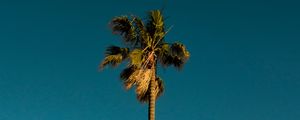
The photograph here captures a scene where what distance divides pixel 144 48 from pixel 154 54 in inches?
23.1

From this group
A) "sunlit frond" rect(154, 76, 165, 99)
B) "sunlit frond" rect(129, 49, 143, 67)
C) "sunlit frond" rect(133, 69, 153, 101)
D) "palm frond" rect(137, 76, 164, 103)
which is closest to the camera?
"sunlit frond" rect(133, 69, 153, 101)

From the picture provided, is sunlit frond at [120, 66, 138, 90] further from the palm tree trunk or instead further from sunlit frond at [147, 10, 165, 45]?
sunlit frond at [147, 10, 165, 45]

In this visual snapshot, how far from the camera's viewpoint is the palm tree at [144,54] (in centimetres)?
3225

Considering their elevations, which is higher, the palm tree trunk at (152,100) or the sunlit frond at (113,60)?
the sunlit frond at (113,60)

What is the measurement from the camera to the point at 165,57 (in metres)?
33.7

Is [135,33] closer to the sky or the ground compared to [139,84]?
closer to the sky

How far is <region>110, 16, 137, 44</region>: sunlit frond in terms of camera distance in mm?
33906

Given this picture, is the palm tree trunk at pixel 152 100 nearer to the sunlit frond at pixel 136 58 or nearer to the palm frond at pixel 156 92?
the palm frond at pixel 156 92

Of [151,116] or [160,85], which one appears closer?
[151,116]

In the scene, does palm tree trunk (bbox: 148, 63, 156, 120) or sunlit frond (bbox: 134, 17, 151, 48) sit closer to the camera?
palm tree trunk (bbox: 148, 63, 156, 120)

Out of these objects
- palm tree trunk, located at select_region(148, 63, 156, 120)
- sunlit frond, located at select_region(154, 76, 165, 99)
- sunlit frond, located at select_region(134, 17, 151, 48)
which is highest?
sunlit frond, located at select_region(134, 17, 151, 48)

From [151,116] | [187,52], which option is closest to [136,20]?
[187,52]

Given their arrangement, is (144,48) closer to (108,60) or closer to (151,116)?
(108,60)

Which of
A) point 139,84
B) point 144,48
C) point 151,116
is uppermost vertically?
point 144,48
